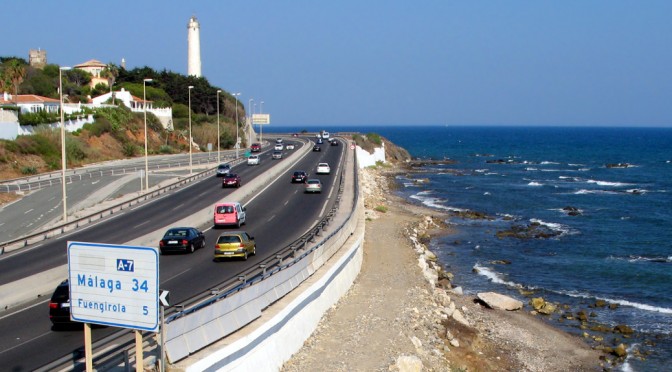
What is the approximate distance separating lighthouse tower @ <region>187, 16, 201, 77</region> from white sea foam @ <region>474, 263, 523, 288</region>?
377ft

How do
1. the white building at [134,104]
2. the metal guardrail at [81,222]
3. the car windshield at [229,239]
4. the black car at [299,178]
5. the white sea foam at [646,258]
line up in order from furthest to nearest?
the white building at [134,104] → the black car at [299,178] → the white sea foam at [646,258] → the metal guardrail at [81,222] → the car windshield at [229,239]

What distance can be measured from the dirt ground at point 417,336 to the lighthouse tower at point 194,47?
119 meters

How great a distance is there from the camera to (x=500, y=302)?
125 ft

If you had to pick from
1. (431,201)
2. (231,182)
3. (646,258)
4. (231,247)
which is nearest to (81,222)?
(231,247)

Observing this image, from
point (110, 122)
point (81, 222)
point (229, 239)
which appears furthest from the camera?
point (110, 122)

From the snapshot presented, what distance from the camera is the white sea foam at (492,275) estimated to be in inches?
1729

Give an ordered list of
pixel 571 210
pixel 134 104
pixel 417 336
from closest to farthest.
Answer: pixel 417 336, pixel 571 210, pixel 134 104

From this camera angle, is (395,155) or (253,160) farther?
(395,155)

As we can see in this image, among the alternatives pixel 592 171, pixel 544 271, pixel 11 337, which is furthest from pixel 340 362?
pixel 592 171

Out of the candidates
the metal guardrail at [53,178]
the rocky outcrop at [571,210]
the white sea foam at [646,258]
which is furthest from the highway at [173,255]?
the rocky outcrop at [571,210]

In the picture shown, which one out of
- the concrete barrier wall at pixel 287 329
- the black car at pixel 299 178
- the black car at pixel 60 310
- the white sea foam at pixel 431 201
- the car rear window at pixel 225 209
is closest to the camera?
the concrete barrier wall at pixel 287 329

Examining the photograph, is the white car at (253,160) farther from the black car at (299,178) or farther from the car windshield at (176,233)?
the car windshield at (176,233)

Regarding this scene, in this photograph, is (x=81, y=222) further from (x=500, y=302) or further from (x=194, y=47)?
(x=194, y=47)

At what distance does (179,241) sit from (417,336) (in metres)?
12.5
